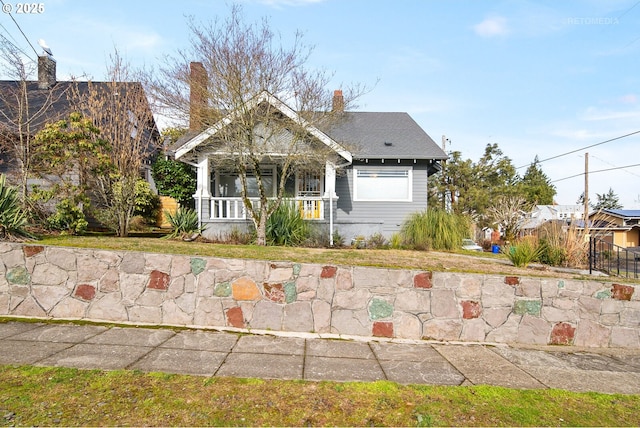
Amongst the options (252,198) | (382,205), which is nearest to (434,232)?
(382,205)

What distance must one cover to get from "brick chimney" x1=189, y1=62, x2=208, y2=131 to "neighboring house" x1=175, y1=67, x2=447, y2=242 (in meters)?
2.21

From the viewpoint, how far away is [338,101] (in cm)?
1097

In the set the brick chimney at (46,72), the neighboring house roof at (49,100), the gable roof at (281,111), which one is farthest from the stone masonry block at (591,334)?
the brick chimney at (46,72)

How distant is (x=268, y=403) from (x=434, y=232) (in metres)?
9.52

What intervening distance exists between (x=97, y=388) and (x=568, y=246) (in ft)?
33.1

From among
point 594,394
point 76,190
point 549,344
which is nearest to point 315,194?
point 76,190

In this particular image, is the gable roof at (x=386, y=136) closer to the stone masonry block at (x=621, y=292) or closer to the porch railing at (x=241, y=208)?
the porch railing at (x=241, y=208)

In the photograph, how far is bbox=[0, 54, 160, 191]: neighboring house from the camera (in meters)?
10.0

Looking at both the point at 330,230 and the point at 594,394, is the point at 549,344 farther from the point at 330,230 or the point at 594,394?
the point at 330,230

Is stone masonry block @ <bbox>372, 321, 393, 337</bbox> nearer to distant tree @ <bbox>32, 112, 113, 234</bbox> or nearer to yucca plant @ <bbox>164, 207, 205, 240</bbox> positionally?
yucca plant @ <bbox>164, 207, 205, 240</bbox>

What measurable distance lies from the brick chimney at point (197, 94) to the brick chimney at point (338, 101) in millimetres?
3551

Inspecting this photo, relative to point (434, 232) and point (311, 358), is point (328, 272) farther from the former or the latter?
point (434, 232)

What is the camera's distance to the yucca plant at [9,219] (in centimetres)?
592

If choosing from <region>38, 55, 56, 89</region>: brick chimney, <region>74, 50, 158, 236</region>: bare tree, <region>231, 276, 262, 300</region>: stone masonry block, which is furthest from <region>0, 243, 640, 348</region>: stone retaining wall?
<region>38, 55, 56, 89</region>: brick chimney
